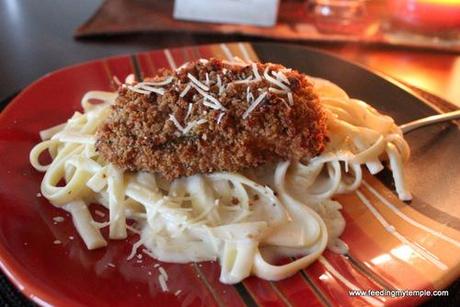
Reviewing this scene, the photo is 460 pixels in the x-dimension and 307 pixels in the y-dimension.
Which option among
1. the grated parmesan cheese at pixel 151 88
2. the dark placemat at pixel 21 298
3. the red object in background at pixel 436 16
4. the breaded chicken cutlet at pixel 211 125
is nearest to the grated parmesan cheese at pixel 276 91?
the breaded chicken cutlet at pixel 211 125

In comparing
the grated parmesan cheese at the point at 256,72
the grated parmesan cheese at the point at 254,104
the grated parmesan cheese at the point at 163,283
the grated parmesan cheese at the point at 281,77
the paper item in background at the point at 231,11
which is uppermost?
the grated parmesan cheese at the point at 256,72

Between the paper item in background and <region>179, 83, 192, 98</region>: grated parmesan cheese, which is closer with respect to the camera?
<region>179, 83, 192, 98</region>: grated parmesan cheese

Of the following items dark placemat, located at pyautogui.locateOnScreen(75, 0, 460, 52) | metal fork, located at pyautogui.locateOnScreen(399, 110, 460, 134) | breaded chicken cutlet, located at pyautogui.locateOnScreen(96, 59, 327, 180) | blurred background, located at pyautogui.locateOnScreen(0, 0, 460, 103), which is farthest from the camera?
dark placemat, located at pyautogui.locateOnScreen(75, 0, 460, 52)

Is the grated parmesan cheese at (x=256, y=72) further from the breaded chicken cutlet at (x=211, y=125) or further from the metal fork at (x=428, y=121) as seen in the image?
the metal fork at (x=428, y=121)

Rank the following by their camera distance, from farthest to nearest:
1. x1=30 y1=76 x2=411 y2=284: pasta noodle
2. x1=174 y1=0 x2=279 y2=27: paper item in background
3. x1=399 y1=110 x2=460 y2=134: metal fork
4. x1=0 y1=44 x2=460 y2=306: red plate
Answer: x1=174 y1=0 x2=279 y2=27: paper item in background
x1=399 y1=110 x2=460 y2=134: metal fork
x1=30 y1=76 x2=411 y2=284: pasta noodle
x1=0 y1=44 x2=460 y2=306: red plate

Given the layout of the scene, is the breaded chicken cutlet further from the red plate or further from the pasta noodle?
the red plate

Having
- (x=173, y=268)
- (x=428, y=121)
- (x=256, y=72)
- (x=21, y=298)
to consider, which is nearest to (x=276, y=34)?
(x=428, y=121)

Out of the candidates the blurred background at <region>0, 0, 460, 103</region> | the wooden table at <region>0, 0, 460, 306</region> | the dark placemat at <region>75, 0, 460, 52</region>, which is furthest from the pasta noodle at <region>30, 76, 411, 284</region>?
the dark placemat at <region>75, 0, 460, 52</region>
